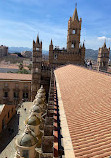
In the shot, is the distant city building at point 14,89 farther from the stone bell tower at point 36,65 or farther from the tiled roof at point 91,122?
the tiled roof at point 91,122

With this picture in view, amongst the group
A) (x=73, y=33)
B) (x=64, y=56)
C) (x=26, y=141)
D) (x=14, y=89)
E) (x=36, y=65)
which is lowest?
(x=14, y=89)

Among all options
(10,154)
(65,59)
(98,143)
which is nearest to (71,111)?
(98,143)

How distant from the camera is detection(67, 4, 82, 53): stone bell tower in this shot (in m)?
36.2

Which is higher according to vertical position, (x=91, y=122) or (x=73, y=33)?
(x=73, y=33)

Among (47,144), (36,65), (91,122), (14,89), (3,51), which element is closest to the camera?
(47,144)

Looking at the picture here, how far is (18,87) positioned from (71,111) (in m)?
30.2

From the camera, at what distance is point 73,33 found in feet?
120

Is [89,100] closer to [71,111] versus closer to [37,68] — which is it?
[71,111]

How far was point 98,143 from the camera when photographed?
163 inches

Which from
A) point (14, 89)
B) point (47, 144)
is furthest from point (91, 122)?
point (14, 89)

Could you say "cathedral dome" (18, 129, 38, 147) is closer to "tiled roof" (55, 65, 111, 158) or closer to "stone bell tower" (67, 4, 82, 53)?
"tiled roof" (55, 65, 111, 158)

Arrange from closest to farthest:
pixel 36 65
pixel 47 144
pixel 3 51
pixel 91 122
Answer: pixel 47 144 < pixel 91 122 < pixel 36 65 < pixel 3 51

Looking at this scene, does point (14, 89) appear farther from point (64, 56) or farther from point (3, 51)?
point (3, 51)

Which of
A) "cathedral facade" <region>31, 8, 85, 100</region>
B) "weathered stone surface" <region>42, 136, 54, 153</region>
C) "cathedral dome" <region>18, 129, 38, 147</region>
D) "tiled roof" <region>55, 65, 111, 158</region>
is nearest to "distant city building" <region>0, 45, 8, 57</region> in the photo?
"cathedral facade" <region>31, 8, 85, 100</region>
